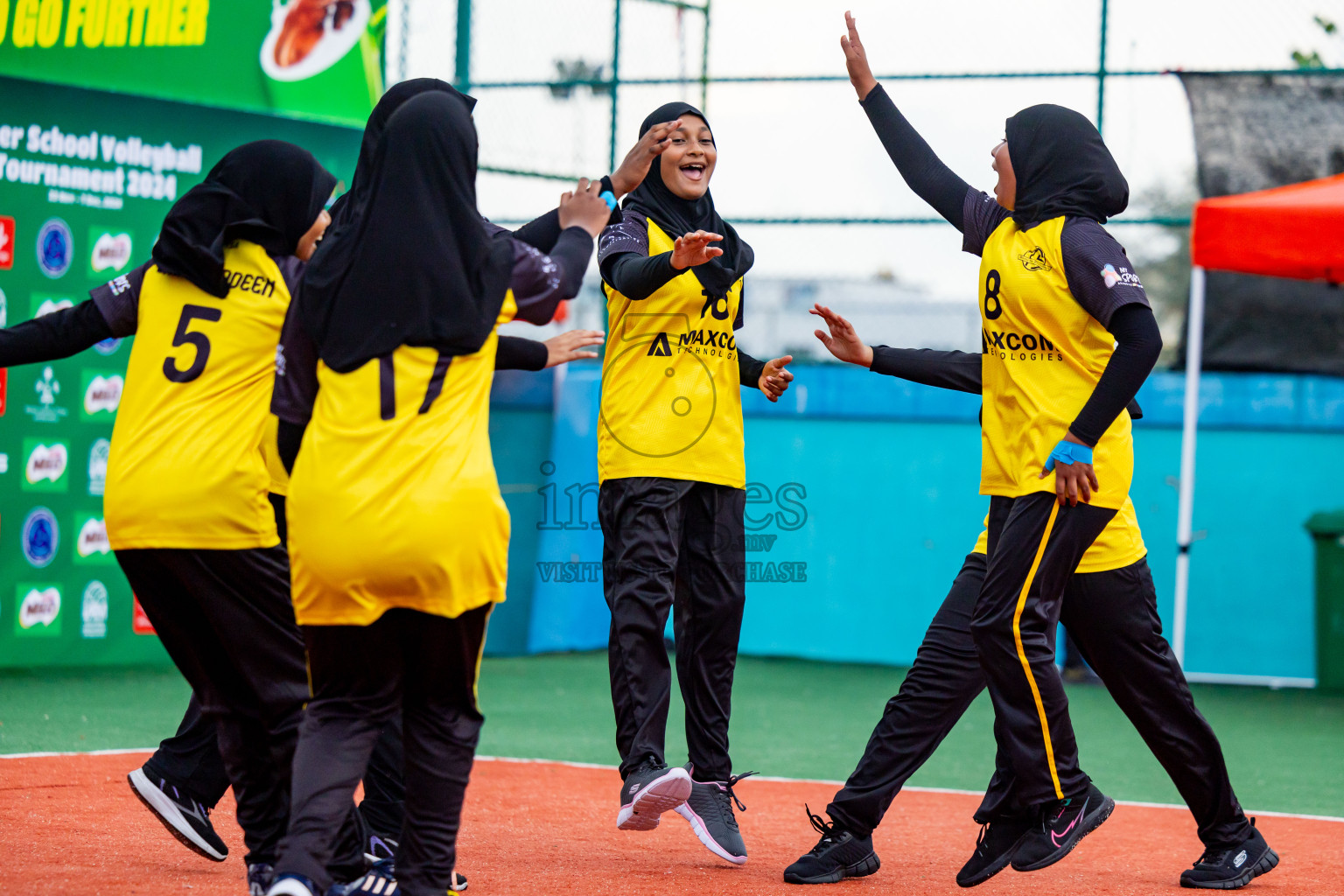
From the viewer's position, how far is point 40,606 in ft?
29.9

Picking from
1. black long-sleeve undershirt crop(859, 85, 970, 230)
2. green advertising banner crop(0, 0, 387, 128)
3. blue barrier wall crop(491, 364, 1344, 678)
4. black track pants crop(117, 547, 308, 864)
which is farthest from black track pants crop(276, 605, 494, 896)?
blue barrier wall crop(491, 364, 1344, 678)

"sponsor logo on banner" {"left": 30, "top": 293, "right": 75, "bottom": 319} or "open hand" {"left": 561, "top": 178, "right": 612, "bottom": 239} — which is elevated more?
"open hand" {"left": 561, "top": 178, "right": 612, "bottom": 239}

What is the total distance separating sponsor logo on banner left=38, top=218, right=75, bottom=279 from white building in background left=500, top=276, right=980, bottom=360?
3.73m

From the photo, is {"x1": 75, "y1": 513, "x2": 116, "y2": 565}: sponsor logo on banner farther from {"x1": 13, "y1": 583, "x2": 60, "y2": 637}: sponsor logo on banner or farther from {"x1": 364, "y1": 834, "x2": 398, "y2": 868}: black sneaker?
{"x1": 364, "y1": 834, "x2": 398, "y2": 868}: black sneaker

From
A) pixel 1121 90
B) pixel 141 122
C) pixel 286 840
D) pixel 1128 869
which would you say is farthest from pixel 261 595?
pixel 1121 90

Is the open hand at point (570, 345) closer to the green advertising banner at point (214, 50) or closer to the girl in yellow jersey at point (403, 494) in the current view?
the girl in yellow jersey at point (403, 494)

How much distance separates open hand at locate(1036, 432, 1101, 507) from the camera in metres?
4.22

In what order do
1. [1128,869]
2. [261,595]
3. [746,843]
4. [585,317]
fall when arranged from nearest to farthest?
[261,595], [1128,869], [746,843], [585,317]

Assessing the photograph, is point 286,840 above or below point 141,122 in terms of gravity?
below

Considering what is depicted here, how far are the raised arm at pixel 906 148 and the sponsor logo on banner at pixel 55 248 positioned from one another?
5786 millimetres

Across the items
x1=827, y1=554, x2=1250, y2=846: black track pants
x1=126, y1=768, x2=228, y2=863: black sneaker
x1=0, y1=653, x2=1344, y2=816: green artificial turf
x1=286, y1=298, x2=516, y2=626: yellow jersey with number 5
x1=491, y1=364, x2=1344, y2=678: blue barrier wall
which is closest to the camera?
x1=286, y1=298, x2=516, y2=626: yellow jersey with number 5

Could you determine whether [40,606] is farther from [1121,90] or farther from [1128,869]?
[1121,90]

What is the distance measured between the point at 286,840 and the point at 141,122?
23.8ft

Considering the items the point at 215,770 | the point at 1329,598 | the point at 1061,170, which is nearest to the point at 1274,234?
the point at 1329,598
